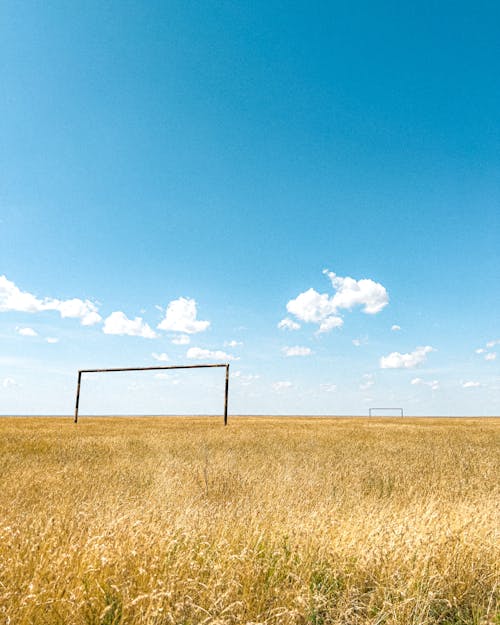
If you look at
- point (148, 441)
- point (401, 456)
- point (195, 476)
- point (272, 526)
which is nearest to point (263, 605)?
point (272, 526)

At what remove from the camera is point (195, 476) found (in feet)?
26.7

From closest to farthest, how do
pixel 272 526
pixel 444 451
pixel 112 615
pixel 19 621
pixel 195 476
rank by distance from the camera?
1. pixel 19 621
2. pixel 112 615
3. pixel 272 526
4. pixel 195 476
5. pixel 444 451

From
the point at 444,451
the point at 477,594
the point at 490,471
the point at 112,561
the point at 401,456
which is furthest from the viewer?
the point at 444,451

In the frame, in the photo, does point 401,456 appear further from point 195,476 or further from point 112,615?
point 112,615

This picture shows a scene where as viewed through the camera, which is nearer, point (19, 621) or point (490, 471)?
point (19, 621)

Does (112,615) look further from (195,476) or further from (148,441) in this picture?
(148,441)

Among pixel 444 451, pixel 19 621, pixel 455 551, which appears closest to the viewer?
pixel 19 621

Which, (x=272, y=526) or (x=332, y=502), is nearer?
(x=272, y=526)

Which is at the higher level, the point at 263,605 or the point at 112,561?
the point at 112,561

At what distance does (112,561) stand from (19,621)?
698 millimetres

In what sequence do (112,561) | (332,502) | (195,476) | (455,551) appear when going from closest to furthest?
(112,561) < (455,551) < (332,502) < (195,476)

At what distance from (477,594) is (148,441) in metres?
12.4

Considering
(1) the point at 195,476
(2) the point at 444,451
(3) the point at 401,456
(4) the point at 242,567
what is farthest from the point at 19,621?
(2) the point at 444,451

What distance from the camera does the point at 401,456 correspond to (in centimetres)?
1130
